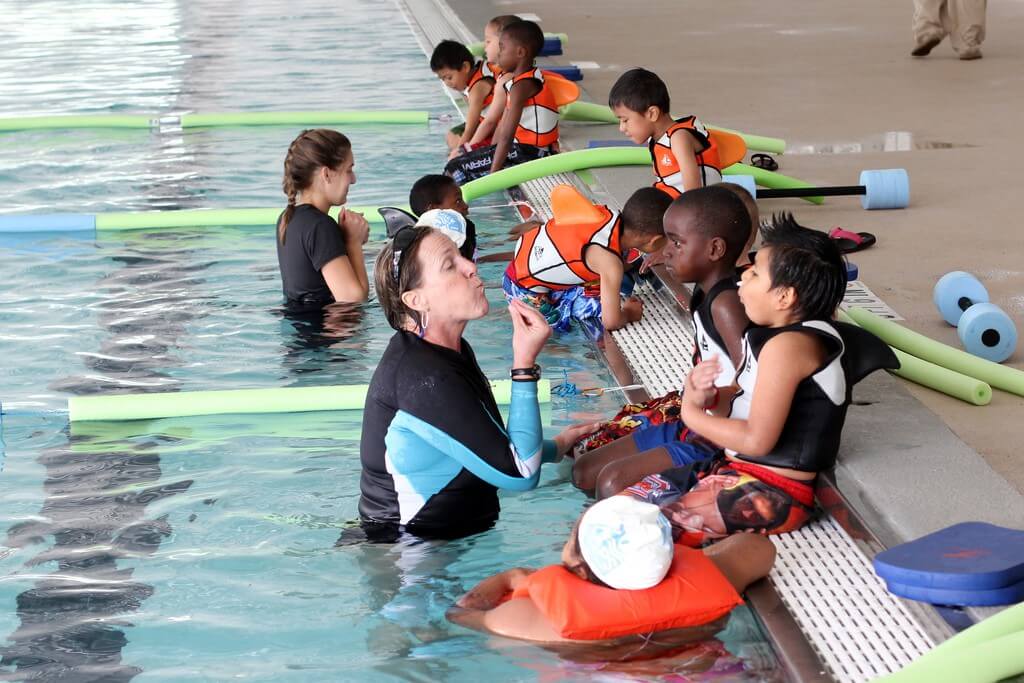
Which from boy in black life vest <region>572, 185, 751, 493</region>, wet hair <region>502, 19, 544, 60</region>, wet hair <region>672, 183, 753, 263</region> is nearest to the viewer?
boy in black life vest <region>572, 185, 751, 493</region>

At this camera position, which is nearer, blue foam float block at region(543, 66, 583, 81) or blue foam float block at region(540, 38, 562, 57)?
blue foam float block at region(543, 66, 583, 81)

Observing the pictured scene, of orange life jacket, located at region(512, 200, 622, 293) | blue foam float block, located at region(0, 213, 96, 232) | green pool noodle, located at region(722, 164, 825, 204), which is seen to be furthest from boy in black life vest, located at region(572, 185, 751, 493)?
blue foam float block, located at region(0, 213, 96, 232)

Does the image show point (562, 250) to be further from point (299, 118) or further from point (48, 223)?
point (299, 118)

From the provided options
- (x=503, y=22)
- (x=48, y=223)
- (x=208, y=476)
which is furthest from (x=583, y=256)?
(x=48, y=223)

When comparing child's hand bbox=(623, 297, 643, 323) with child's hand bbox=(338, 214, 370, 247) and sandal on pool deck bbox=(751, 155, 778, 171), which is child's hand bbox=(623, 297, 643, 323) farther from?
sandal on pool deck bbox=(751, 155, 778, 171)

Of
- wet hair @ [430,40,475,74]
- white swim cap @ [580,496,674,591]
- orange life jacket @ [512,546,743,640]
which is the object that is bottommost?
orange life jacket @ [512,546,743,640]

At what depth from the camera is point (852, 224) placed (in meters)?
6.75

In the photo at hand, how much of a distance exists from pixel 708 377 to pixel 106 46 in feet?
47.7

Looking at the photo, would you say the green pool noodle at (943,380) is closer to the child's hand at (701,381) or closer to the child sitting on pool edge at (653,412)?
the child sitting on pool edge at (653,412)

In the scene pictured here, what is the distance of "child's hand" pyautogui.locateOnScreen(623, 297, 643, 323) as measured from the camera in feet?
18.2

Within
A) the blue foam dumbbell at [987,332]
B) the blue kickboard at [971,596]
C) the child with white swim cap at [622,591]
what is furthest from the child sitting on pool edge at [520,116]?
the blue kickboard at [971,596]

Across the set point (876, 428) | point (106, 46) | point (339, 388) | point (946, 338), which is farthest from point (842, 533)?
point (106, 46)

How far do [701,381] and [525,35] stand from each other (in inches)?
201

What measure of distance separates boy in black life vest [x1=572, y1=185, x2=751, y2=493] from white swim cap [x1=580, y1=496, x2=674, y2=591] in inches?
34.8
